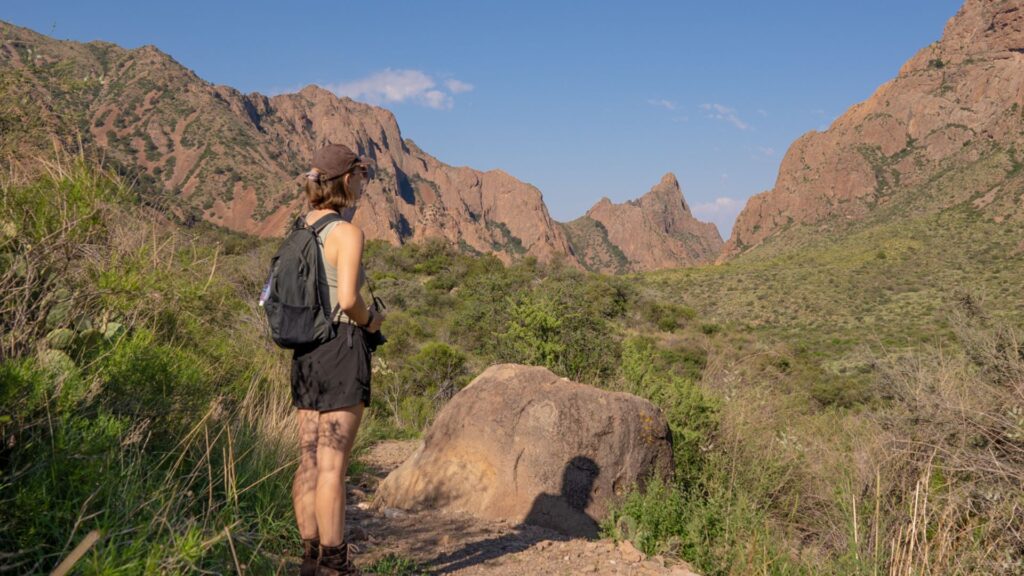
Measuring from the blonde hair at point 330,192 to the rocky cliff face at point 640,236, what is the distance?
399ft

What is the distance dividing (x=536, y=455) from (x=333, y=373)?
272cm

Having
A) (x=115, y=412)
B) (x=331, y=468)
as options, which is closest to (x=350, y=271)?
(x=331, y=468)

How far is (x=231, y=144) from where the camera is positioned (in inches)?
2484

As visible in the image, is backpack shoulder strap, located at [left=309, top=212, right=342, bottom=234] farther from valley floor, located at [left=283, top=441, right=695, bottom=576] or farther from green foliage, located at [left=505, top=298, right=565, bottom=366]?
green foliage, located at [left=505, top=298, right=565, bottom=366]

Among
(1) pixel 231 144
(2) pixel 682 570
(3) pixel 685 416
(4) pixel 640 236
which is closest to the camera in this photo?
(2) pixel 682 570

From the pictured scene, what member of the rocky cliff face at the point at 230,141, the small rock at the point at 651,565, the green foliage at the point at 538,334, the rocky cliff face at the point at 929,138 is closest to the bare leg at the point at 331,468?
the rocky cliff face at the point at 230,141

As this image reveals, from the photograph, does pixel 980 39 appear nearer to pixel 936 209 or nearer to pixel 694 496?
pixel 936 209

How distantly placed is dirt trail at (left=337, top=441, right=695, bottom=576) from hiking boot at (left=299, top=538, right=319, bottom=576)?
25.7 inches

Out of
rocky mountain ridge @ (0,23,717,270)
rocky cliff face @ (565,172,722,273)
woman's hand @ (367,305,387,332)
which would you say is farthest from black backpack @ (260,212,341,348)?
rocky cliff face @ (565,172,722,273)

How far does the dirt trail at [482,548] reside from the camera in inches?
155

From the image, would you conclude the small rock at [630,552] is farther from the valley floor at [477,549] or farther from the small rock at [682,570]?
the small rock at [682,570]

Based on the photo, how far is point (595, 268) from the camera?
126375mm

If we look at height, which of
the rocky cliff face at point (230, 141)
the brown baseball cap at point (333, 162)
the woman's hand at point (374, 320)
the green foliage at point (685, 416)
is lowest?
the green foliage at point (685, 416)

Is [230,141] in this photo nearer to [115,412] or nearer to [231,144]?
[231,144]
